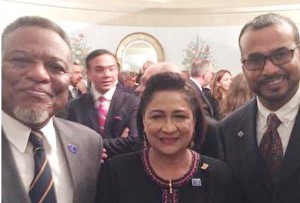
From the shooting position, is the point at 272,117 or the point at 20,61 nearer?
the point at 20,61

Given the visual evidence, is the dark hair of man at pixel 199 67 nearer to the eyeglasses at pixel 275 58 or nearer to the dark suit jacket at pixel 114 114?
the dark suit jacket at pixel 114 114

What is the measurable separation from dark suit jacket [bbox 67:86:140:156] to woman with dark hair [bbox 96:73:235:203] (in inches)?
48.4

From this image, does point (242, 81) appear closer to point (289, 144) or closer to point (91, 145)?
point (289, 144)

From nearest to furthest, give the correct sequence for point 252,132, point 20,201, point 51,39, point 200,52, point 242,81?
1. point 20,201
2. point 51,39
3. point 252,132
4. point 242,81
5. point 200,52

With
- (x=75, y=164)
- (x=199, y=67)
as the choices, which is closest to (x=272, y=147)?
(x=75, y=164)

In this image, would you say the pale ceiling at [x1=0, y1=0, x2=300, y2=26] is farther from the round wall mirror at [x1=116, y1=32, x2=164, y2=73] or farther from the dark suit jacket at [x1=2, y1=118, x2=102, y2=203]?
the dark suit jacket at [x1=2, y1=118, x2=102, y2=203]

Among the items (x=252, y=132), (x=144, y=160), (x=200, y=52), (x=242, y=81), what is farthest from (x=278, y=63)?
(x=200, y=52)

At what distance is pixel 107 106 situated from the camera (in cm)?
359

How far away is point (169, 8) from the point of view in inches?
486

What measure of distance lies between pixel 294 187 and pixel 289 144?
0.68 feet

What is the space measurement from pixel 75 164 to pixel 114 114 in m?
1.55

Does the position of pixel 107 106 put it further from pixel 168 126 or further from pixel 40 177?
pixel 40 177

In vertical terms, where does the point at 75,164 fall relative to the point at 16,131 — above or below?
below

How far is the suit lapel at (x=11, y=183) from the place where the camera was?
1.66 metres
